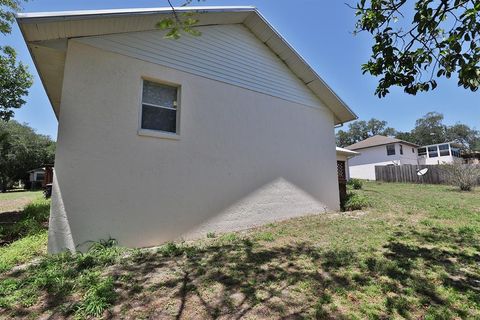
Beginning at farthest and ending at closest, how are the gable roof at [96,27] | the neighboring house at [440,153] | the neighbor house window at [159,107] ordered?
the neighboring house at [440,153]
the neighbor house window at [159,107]
the gable roof at [96,27]

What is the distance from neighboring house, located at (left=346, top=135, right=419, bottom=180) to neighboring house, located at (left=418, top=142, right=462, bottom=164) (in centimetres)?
207

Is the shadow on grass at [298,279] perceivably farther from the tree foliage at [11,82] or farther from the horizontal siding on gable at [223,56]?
the tree foliage at [11,82]

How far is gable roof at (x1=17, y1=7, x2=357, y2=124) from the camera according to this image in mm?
4270

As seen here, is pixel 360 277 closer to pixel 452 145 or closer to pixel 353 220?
pixel 353 220

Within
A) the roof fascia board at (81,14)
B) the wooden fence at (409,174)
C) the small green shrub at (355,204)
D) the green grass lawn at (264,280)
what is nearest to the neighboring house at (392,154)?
the wooden fence at (409,174)

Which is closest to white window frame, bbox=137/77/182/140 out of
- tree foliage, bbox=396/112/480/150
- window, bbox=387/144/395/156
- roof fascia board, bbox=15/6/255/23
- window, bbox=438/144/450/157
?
roof fascia board, bbox=15/6/255/23

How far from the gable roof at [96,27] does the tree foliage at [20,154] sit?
34.7 m

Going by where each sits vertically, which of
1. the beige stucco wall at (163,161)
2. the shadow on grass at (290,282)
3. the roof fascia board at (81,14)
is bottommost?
the shadow on grass at (290,282)

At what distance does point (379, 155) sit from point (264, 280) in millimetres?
30270

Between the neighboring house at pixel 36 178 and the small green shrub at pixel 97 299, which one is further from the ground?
the neighboring house at pixel 36 178

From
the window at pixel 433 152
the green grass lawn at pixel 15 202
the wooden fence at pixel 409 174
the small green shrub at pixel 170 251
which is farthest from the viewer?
the window at pixel 433 152

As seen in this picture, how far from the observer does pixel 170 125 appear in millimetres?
5875

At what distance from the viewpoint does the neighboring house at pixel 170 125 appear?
4660mm

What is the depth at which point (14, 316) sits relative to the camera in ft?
8.95
